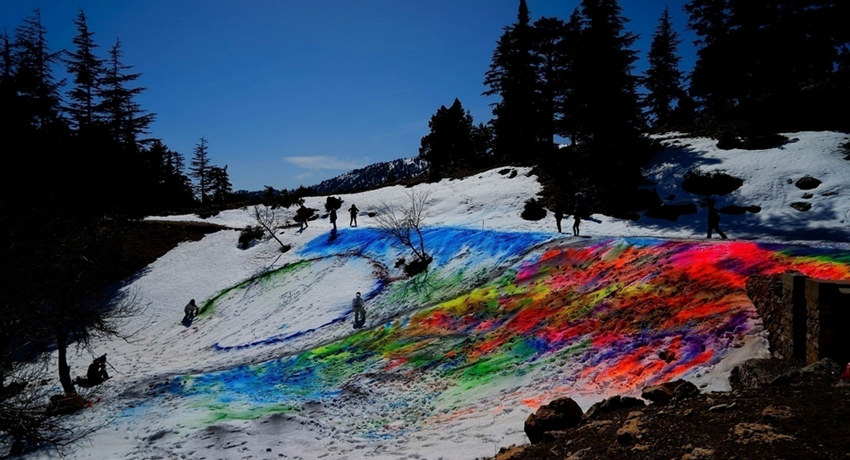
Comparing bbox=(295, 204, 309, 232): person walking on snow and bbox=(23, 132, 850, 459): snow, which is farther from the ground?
bbox=(295, 204, 309, 232): person walking on snow

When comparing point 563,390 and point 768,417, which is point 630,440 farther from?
point 563,390

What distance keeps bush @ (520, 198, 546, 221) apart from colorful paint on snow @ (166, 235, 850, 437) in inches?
368

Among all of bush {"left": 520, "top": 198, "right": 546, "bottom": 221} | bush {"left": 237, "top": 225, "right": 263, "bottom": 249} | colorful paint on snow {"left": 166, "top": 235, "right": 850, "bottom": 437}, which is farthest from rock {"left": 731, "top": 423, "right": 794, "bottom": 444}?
bush {"left": 237, "top": 225, "right": 263, "bottom": 249}

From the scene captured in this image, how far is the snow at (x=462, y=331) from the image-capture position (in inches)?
404

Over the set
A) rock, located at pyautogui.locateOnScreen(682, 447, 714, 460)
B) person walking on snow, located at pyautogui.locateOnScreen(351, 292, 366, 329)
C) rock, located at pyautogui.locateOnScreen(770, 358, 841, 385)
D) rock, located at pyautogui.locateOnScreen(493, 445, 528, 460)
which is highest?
rock, located at pyautogui.locateOnScreen(770, 358, 841, 385)

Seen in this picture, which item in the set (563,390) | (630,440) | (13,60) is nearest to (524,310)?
(563,390)

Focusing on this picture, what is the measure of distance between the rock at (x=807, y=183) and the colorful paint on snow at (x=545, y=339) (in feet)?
42.8

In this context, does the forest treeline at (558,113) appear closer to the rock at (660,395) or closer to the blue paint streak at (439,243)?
the blue paint streak at (439,243)

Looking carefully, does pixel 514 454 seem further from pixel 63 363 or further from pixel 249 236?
pixel 249 236

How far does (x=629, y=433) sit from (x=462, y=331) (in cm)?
1041

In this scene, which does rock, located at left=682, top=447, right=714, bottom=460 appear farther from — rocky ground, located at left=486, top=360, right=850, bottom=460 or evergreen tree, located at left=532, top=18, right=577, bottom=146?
evergreen tree, located at left=532, top=18, right=577, bottom=146

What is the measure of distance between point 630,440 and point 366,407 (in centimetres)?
909

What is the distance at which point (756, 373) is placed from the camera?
22.3 feet

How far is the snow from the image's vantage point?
10273 millimetres
